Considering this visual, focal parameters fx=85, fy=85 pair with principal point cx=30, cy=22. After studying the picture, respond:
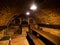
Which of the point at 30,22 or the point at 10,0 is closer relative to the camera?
the point at 10,0

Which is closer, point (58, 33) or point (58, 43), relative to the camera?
point (58, 43)

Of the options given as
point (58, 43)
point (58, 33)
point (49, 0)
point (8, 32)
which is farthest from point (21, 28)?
point (58, 43)

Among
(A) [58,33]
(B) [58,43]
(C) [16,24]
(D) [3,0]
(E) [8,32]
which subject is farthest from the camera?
(C) [16,24]

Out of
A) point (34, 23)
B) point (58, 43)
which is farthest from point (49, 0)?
point (34, 23)

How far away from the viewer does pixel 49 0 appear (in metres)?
3.29

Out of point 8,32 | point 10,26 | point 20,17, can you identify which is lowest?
point 8,32

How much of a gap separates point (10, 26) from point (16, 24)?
25.0 inches

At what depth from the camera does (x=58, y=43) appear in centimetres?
187

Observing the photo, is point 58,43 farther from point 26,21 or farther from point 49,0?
point 26,21

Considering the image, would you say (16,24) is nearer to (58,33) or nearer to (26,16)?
(26,16)

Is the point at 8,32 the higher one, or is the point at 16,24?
the point at 16,24

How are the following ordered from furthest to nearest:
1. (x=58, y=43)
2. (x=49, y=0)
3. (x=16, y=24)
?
(x=16, y=24), (x=49, y=0), (x=58, y=43)

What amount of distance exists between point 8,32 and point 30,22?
244 cm

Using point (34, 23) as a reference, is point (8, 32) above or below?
below
